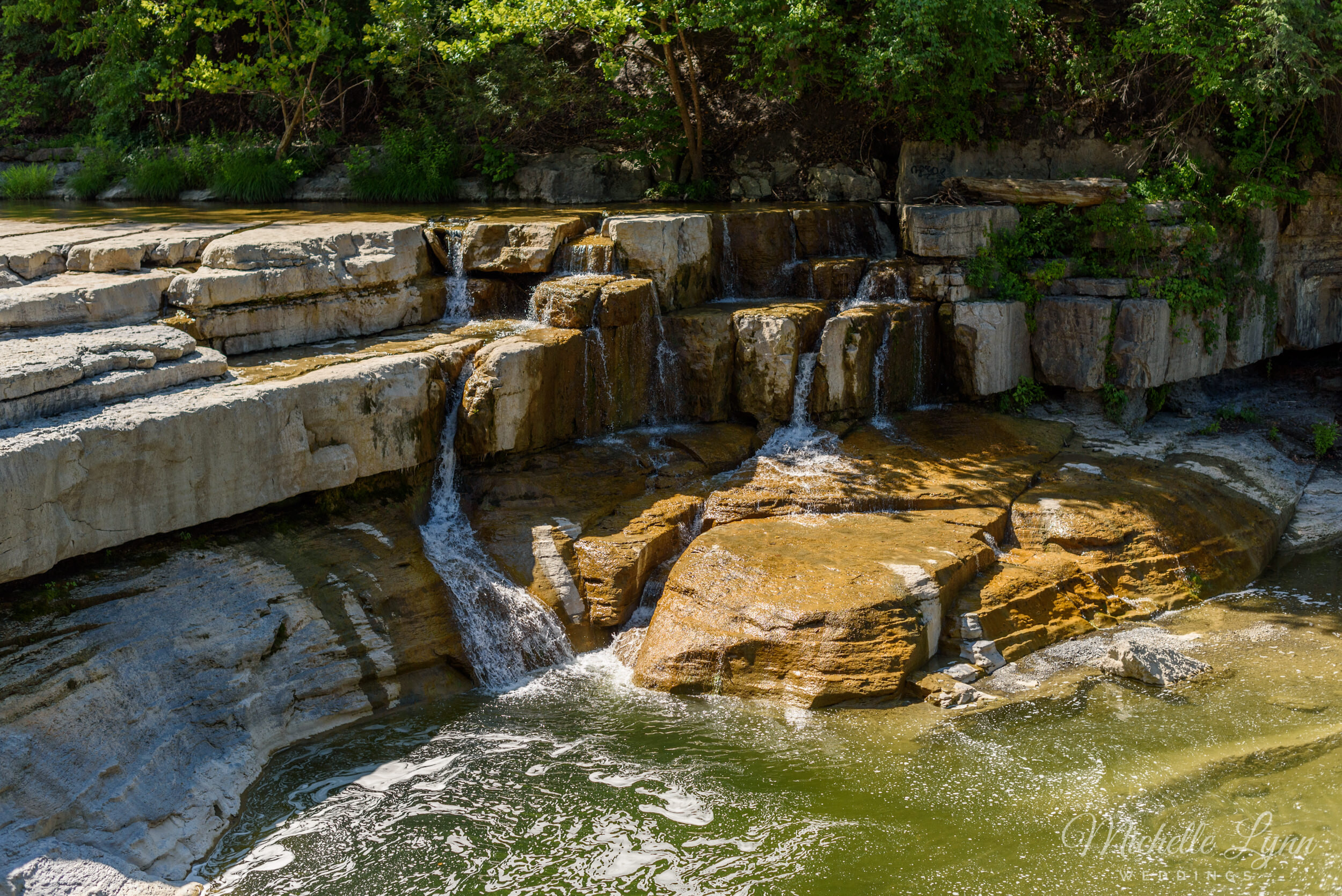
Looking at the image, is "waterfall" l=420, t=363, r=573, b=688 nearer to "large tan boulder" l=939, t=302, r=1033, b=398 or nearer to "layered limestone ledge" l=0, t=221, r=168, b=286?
"layered limestone ledge" l=0, t=221, r=168, b=286

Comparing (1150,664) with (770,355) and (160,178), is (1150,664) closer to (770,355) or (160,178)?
(770,355)

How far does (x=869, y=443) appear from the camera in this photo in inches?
374

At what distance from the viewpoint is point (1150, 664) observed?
23.1 ft

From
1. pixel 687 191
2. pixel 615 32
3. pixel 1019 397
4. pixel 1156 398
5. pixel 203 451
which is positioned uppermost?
pixel 615 32

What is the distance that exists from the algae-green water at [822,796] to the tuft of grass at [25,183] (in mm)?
11653

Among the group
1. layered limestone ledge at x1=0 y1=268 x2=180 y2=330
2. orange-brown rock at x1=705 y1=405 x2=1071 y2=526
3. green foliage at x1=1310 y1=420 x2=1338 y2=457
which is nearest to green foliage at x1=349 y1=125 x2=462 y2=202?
layered limestone ledge at x1=0 y1=268 x2=180 y2=330

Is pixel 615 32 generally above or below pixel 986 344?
above

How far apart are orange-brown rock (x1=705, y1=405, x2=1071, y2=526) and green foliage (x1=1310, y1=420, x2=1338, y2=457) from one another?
272 cm

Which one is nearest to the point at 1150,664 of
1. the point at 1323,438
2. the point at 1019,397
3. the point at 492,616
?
the point at 1019,397

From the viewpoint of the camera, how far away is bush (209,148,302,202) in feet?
46.5

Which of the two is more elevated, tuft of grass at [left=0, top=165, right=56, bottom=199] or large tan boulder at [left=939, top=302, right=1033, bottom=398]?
tuft of grass at [left=0, top=165, right=56, bottom=199]

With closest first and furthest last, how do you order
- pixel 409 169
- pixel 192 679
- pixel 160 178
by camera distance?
pixel 192 679
pixel 409 169
pixel 160 178

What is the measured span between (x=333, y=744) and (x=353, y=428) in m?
2.31

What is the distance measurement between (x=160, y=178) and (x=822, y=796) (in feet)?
41.8
